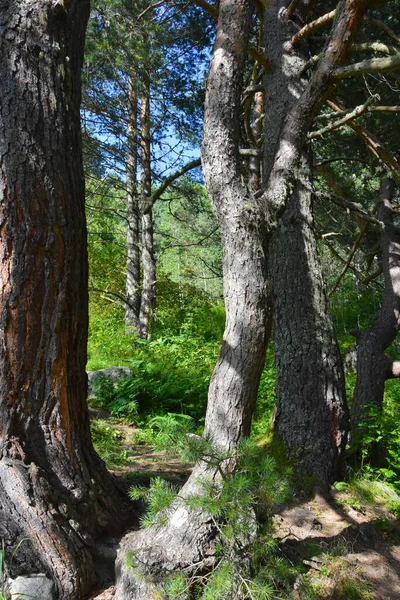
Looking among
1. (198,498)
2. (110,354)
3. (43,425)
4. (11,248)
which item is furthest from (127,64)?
(198,498)

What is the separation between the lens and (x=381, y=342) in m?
5.80

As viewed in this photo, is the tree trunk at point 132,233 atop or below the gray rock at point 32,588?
atop

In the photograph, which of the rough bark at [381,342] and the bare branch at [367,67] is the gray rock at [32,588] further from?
the bare branch at [367,67]

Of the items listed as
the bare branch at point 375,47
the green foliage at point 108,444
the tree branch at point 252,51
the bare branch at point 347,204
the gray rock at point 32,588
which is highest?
the tree branch at point 252,51

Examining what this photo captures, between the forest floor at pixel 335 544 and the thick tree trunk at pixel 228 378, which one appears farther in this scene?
the forest floor at pixel 335 544

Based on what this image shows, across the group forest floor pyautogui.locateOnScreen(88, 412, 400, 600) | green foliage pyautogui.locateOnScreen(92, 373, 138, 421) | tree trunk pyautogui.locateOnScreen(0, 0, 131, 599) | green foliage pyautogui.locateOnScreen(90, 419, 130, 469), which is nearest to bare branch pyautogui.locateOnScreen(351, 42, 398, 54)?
tree trunk pyautogui.locateOnScreen(0, 0, 131, 599)

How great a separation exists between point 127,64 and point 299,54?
431cm

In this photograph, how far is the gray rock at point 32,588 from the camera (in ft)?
8.60

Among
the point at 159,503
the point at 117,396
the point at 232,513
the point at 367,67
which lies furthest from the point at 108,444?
the point at 367,67

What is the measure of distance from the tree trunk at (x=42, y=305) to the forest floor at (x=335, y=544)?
479mm

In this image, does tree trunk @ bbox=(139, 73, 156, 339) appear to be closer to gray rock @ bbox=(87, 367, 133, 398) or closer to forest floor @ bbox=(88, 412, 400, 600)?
gray rock @ bbox=(87, 367, 133, 398)

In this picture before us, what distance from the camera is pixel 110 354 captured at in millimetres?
9266

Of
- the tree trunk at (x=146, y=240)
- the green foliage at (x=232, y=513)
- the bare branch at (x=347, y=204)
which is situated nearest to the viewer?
the green foliage at (x=232, y=513)

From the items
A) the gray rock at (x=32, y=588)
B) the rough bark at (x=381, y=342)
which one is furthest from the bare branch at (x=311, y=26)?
the gray rock at (x=32, y=588)
